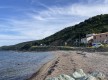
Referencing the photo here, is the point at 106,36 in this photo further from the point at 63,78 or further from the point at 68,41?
the point at 63,78

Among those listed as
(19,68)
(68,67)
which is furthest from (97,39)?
(68,67)

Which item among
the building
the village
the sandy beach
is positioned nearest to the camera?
the sandy beach

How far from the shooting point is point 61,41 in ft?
505

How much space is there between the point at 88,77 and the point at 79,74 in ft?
5.63

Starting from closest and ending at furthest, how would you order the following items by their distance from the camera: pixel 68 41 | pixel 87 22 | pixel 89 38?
pixel 89 38 < pixel 68 41 < pixel 87 22

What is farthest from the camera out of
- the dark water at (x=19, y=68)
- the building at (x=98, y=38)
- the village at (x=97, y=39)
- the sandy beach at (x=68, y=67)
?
the building at (x=98, y=38)

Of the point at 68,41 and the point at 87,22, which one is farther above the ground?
the point at 87,22

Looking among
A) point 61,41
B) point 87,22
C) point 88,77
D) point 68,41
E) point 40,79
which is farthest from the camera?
point 87,22

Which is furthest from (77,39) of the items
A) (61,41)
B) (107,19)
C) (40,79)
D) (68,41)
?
(40,79)

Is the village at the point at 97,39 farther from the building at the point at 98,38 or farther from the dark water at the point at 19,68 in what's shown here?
the dark water at the point at 19,68

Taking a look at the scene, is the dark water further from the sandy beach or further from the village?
the village

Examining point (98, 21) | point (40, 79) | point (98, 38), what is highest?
point (98, 21)

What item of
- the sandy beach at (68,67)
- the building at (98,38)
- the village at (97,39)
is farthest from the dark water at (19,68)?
the building at (98,38)

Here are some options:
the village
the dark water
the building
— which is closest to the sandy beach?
the dark water
